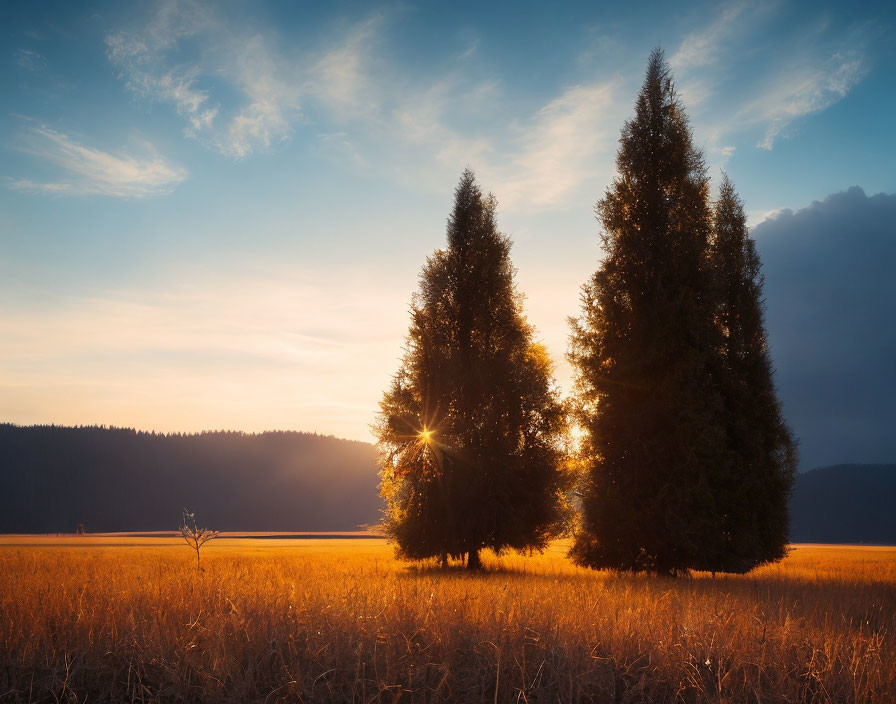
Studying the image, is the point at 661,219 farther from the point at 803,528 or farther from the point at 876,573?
the point at 803,528

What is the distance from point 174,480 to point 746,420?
15779cm

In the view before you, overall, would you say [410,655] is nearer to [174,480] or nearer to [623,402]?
[623,402]

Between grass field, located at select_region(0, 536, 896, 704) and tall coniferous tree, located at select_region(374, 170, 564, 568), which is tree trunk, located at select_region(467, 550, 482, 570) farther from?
grass field, located at select_region(0, 536, 896, 704)

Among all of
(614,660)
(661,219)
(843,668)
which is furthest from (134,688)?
(661,219)

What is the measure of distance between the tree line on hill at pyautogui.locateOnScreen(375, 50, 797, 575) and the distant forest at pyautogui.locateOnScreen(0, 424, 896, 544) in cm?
12279

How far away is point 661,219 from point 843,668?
546 inches

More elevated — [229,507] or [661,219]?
[661,219]

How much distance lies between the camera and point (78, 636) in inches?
225

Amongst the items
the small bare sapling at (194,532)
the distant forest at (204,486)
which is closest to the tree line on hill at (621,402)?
the small bare sapling at (194,532)

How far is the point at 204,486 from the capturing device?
148750 millimetres

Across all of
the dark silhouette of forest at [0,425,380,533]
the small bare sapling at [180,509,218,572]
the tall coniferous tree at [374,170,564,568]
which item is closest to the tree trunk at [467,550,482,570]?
the tall coniferous tree at [374,170,564,568]

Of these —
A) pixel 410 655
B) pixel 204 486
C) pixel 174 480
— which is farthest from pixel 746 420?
pixel 174 480

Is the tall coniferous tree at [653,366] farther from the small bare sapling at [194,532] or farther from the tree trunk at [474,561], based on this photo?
the small bare sapling at [194,532]

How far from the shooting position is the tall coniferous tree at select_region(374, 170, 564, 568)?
17.1 metres
